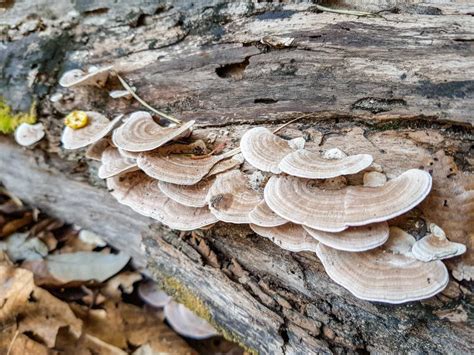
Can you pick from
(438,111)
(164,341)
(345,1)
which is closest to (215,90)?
(345,1)

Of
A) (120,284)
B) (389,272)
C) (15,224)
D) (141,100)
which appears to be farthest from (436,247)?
(15,224)

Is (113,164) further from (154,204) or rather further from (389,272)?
(389,272)

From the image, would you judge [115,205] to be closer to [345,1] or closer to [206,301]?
[206,301]

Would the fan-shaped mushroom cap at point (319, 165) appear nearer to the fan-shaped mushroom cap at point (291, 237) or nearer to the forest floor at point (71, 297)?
the fan-shaped mushroom cap at point (291, 237)

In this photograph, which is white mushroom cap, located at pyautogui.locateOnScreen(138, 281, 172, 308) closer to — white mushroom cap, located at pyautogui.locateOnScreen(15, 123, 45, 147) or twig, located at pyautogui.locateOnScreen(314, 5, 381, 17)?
white mushroom cap, located at pyautogui.locateOnScreen(15, 123, 45, 147)

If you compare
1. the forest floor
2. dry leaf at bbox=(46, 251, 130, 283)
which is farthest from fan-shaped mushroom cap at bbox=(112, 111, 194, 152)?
dry leaf at bbox=(46, 251, 130, 283)

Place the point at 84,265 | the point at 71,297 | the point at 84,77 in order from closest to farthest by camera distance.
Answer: the point at 84,77 < the point at 71,297 < the point at 84,265
